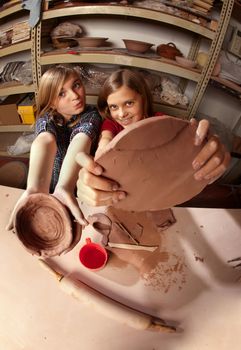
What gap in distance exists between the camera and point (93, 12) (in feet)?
2.63

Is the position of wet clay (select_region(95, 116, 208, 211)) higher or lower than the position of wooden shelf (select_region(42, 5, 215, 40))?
lower

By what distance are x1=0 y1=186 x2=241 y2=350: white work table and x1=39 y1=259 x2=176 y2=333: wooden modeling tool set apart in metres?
0.02

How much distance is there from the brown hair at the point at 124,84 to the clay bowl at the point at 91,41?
0.30ft

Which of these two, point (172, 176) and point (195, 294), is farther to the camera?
point (195, 294)

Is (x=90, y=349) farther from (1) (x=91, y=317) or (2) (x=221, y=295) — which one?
(2) (x=221, y=295)

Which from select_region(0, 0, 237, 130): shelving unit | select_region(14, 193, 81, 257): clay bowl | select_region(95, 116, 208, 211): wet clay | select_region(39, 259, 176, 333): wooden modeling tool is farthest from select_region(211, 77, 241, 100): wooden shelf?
select_region(39, 259, 176, 333): wooden modeling tool

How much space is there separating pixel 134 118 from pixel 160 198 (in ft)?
0.66

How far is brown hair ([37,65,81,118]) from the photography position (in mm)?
778

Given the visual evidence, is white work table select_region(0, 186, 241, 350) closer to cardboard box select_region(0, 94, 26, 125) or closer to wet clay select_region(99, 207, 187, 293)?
wet clay select_region(99, 207, 187, 293)

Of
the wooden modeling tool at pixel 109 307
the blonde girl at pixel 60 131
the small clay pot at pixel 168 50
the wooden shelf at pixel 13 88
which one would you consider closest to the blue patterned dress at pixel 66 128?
the blonde girl at pixel 60 131

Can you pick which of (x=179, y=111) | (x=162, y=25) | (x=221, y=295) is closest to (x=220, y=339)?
(x=221, y=295)

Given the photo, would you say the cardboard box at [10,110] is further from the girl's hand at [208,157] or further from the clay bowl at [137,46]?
the girl's hand at [208,157]

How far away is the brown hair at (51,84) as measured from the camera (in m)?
0.78

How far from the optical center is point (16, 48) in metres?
0.85
